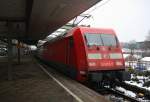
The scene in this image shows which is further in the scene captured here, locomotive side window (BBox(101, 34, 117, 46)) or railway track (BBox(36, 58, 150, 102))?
locomotive side window (BBox(101, 34, 117, 46))

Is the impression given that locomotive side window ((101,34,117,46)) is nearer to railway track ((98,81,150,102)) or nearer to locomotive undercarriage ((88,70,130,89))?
locomotive undercarriage ((88,70,130,89))

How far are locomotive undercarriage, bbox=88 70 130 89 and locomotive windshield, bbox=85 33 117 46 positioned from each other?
1.52 metres

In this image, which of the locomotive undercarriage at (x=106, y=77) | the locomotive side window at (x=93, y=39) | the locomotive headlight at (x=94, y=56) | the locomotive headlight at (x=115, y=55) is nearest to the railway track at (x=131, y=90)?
the locomotive undercarriage at (x=106, y=77)

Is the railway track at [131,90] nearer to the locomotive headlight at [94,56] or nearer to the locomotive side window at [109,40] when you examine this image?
the locomotive headlight at [94,56]

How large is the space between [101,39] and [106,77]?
2020 mm

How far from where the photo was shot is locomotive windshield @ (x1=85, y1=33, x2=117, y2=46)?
576 inches

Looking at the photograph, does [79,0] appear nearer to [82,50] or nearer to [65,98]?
[82,50]

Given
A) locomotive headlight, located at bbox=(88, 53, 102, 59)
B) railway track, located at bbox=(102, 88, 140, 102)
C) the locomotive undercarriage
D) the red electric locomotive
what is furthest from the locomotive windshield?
railway track, located at bbox=(102, 88, 140, 102)

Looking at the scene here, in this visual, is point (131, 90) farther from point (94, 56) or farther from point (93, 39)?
point (93, 39)

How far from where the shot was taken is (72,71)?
15516 millimetres

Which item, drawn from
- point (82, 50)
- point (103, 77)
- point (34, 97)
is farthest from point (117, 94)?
point (34, 97)

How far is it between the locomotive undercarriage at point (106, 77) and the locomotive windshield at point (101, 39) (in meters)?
1.52

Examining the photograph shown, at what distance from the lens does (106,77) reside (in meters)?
14.0

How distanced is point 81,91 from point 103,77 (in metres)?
2.41
